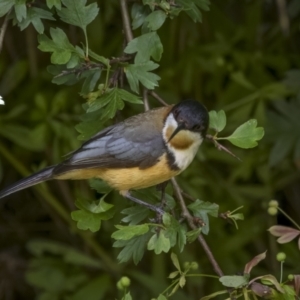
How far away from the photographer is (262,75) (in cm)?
399

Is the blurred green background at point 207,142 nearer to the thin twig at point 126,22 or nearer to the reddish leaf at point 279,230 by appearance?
the thin twig at point 126,22

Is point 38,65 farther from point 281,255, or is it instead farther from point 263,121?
point 281,255

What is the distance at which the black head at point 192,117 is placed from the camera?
2.54m

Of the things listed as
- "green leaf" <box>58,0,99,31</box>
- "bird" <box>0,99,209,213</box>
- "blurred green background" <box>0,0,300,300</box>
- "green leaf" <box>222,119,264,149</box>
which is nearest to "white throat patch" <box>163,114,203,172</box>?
→ "bird" <box>0,99,209,213</box>

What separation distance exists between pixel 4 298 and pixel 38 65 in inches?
55.0

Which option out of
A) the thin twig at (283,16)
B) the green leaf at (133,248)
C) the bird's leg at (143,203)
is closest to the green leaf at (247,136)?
the bird's leg at (143,203)

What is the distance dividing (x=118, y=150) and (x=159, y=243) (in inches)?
17.4

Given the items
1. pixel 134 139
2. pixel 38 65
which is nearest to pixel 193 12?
pixel 134 139

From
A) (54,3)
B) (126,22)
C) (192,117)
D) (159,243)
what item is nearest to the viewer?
(159,243)

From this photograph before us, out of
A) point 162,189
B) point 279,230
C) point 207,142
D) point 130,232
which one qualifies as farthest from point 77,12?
point 207,142

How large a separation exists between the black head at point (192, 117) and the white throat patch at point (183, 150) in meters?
0.03

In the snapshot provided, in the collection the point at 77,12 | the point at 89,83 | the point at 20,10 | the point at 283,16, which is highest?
the point at 20,10

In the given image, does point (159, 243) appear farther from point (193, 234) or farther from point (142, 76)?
point (142, 76)

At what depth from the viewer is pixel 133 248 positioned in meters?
2.51
